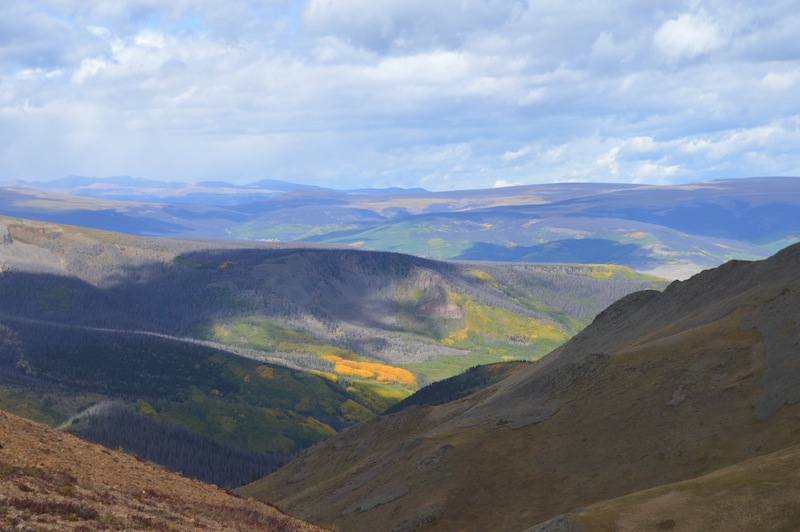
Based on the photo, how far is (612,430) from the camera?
269 feet

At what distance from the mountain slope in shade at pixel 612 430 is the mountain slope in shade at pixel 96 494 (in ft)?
71.7

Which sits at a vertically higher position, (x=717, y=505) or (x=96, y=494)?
(x=96, y=494)

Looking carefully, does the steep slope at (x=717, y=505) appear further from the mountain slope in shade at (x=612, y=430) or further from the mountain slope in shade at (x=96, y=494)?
the mountain slope in shade at (x=96, y=494)

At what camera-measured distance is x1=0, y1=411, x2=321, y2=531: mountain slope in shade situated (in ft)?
134

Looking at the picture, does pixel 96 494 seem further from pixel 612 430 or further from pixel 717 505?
pixel 612 430

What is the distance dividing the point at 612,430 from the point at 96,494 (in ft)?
179

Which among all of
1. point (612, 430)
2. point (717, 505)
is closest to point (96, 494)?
point (717, 505)

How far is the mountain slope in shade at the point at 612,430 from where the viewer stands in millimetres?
71500

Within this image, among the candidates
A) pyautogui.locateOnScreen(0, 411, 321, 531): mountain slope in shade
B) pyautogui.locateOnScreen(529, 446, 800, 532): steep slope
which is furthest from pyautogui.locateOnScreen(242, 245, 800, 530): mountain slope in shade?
pyautogui.locateOnScreen(0, 411, 321, 531): mountain slope in shade

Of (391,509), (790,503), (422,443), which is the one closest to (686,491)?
(790,503)

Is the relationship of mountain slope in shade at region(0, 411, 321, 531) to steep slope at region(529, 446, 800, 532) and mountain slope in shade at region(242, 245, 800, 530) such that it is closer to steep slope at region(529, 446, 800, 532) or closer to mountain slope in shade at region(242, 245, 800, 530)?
mountain slope in shade at region(242, 245, 800, 530)

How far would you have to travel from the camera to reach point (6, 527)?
35.3 meters

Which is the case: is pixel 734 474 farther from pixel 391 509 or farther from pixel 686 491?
pixel 391 509

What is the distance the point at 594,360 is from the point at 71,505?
74850 mm
